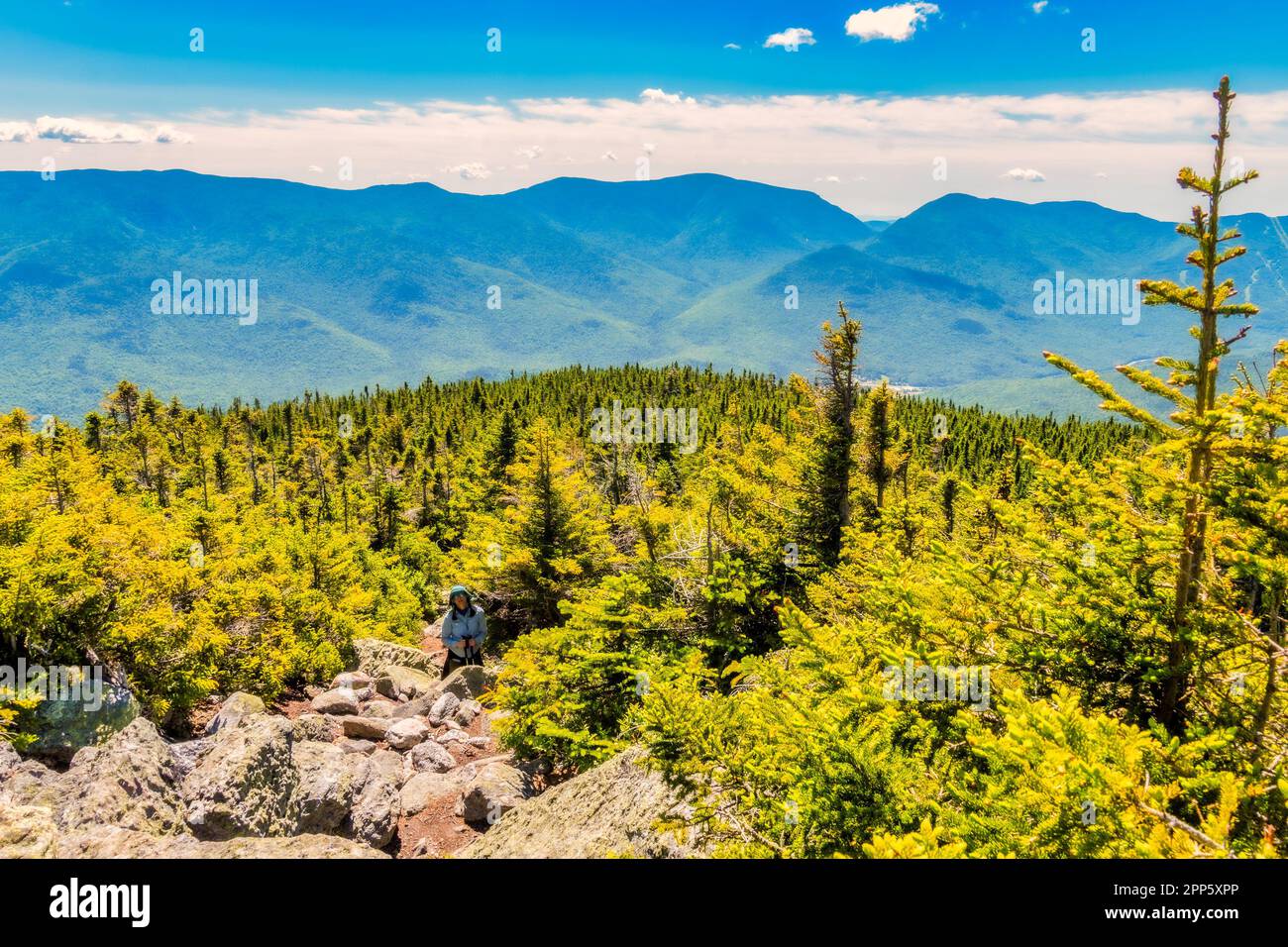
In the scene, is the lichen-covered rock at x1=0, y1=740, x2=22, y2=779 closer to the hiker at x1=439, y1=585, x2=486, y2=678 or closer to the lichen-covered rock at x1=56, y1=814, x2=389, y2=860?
the lichen-covered rock at x1=56, y1=814, x2=389, y2=860

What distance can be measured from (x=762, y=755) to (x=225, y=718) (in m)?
11.8

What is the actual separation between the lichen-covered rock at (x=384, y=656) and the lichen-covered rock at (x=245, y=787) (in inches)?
492

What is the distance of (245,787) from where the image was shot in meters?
9.47

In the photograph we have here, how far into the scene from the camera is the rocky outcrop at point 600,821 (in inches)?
286

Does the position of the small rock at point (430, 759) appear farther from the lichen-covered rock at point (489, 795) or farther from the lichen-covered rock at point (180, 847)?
the lichen-covered rock at point (180, 847)

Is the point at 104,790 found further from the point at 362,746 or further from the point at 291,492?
the point at 291,492

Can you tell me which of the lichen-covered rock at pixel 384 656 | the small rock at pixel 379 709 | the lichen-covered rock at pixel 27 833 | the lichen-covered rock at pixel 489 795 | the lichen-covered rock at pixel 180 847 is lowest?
the lichen-covered rock at pixel 384 656

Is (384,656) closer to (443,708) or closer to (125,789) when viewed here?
(443,708)

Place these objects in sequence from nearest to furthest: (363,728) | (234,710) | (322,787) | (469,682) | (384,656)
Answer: (322,787) < (234,710) < (363,728) < (469,682) < (384,656)

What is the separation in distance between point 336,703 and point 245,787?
876 cm

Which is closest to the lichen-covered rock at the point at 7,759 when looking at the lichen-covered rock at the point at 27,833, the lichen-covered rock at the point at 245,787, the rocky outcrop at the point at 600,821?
the lichen-covered rock at the point at 245,787

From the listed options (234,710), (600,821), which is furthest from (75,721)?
(600,821)
